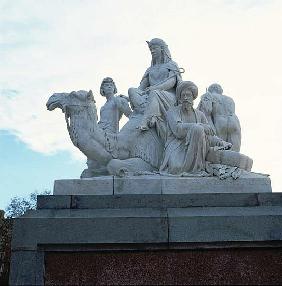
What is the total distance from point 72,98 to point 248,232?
12.4 ft

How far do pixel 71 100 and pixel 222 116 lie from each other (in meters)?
2.87

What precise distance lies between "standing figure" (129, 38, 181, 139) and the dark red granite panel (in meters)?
2.48

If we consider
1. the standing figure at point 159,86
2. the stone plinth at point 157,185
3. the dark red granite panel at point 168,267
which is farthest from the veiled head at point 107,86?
the dark red granite panel at point 168,267

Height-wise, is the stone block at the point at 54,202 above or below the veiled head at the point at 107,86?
below

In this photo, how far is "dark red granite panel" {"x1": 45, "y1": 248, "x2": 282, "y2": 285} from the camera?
6.54 metres

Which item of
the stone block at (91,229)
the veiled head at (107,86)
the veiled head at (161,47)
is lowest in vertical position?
the stone block at (91,229)

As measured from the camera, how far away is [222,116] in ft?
29.4

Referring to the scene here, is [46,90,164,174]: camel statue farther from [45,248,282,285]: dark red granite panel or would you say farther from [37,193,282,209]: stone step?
[45,248,282,285]: dark red granite panel

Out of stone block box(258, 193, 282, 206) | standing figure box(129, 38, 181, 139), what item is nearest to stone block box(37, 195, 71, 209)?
standing figure box(129, 38, 181, 139)

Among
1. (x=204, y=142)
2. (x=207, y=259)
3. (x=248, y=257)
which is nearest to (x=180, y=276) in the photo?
(x=207, y=259)

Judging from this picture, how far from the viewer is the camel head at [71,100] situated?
8250 millimetres

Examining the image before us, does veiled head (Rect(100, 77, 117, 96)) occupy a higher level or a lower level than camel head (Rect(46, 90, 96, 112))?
higher

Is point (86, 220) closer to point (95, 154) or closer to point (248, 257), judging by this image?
point (95, 154)

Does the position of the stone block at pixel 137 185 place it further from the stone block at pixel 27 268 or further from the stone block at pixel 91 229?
the stone block at pixel 27 268
